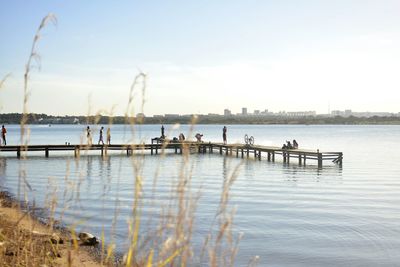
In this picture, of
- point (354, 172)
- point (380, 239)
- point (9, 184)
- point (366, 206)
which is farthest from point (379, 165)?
point (9, 184)

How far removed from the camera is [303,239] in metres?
11.6

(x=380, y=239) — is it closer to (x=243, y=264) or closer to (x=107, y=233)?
(x=243, y=264)

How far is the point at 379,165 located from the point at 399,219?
61.7 ft

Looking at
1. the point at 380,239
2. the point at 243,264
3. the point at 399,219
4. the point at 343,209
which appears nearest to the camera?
the point at 243,264

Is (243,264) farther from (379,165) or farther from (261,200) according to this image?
(379,165)

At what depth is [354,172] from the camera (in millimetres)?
27891

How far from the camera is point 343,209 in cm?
1562

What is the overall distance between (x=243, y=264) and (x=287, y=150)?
26119 mm

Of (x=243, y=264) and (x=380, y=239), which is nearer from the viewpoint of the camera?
(x=243, y=264)

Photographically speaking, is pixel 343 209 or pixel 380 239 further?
pixel 343 209

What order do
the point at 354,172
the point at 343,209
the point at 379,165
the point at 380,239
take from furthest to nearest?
the point at 379,165, the point at 354,172, the point at 343,209, the point at 380,239

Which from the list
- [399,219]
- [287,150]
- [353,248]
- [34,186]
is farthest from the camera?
[287,150]

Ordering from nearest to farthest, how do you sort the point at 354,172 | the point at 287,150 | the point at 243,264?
1. the point at 243,264
2. the point at 354,172
3. the point at 287,150

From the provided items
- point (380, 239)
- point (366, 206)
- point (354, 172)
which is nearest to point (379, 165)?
point (354, 172)
